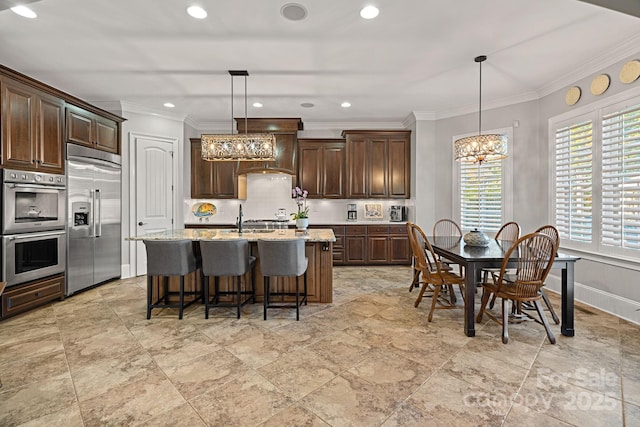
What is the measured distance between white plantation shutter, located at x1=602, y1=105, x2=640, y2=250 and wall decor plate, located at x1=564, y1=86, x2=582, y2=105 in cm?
50

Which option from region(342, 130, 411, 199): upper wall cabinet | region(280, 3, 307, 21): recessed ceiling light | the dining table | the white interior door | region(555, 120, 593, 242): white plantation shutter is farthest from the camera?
region(342, 130, 411, 199): upper wall cabinet

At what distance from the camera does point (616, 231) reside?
3414 millimetres

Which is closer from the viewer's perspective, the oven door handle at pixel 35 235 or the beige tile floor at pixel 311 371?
the beige tile floor at pixel 311 371

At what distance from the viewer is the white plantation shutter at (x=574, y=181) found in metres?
3.78

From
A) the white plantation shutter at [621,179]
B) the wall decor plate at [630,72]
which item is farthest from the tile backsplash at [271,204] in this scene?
the wall decor plate at [630,72]

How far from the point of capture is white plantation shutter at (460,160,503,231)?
197 inches

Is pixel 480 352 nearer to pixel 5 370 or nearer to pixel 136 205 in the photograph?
pixel 5 370

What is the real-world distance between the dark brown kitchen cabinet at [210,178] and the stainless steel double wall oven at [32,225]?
245 centimetres

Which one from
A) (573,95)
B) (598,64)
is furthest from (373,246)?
(598,64)

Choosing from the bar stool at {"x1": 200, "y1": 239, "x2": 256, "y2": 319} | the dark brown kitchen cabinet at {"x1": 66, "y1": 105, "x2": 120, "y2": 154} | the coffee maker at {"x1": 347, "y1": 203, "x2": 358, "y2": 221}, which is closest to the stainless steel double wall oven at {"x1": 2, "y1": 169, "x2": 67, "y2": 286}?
the dark brown kitchen cabinet at {"x1": 66, "y1": 105, "x2": 120, "y2": 154}

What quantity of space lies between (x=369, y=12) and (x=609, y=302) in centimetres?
405

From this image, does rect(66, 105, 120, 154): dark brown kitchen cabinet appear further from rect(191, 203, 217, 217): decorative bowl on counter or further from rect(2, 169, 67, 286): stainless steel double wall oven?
rect(191, 203, 217, 217): decorative bowl on counter

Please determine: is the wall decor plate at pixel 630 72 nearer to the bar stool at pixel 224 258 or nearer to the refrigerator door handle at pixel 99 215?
the bar stool at pixel 224 258

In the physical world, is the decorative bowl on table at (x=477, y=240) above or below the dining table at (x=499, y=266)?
above
